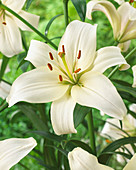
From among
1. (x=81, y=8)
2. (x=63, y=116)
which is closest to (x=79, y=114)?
(x=63, y=116)

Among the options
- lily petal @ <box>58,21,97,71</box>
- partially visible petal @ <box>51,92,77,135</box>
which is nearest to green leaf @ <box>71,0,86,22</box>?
lily petal @ <box>58,21,97,71</box>

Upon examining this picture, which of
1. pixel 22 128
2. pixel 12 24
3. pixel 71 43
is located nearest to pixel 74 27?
pixel 71 43

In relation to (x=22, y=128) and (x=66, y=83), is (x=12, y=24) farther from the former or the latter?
(x=22, y=128)

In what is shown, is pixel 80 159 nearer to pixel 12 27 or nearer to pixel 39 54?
pixel 39 54

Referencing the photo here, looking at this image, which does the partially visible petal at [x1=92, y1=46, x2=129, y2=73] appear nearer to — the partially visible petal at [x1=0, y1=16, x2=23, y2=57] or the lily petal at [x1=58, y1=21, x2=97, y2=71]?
the lily petal at [x1=58, y1=21, x2=97, y2=71]

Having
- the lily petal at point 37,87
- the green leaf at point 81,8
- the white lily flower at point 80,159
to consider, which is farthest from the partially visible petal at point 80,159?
the green leaf at point 81,8

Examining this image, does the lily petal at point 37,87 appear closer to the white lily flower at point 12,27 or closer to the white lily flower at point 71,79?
the white lily flower at point 71,79
